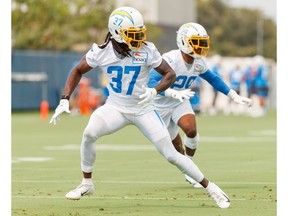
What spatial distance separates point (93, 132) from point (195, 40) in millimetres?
2543

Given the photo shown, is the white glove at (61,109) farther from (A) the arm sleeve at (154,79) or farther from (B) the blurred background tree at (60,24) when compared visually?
(B) the blurred background tree at (60,24)

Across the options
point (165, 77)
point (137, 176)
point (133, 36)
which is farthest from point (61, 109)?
point (137, 176)

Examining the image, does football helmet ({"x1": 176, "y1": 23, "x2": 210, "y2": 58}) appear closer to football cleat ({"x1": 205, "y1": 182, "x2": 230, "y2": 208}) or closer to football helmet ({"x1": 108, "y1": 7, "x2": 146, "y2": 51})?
football helmet ({"x1": 108, "y1": 7, "x2": 146, "y2": 51})

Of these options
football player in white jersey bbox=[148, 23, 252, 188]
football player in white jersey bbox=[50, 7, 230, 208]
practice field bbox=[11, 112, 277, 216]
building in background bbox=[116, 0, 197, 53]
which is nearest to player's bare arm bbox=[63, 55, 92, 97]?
football player in white jersey bbox=[50, 7, 230, 208]

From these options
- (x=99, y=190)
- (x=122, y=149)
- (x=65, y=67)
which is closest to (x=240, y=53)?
(x=65, y=67)

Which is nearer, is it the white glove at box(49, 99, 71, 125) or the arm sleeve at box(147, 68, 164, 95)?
the white glove at box(49, 99, 71, 125)

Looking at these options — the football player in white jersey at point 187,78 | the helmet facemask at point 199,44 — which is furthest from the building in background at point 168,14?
the helmet facemask at point 199,44

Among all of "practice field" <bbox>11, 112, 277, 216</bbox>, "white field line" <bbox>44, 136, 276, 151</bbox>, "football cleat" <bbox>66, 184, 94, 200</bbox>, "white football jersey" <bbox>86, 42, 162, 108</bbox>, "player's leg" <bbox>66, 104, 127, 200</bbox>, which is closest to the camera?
"practice field" <bbox>11, 112, 277, 216</bbox>

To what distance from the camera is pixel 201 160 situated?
17.8m

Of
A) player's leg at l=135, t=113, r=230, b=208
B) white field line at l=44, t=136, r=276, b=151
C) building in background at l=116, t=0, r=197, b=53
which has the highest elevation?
player's leg at l=135, t=113, r=230, b=208

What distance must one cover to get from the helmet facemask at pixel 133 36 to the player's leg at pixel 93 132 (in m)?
0.79

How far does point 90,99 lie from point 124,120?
95.0 feet

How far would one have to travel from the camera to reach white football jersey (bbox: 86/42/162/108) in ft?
38.0
